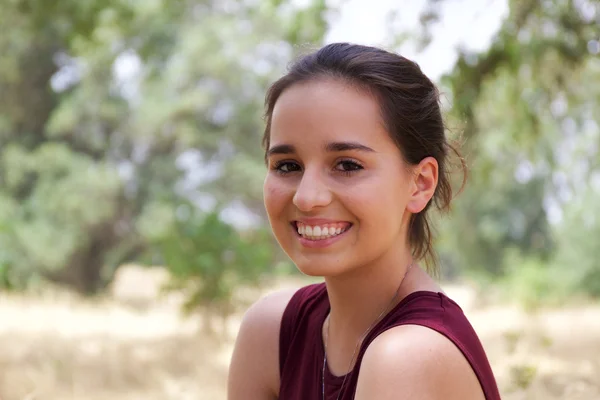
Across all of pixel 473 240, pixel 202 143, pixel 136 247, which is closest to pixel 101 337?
pixel 136 247

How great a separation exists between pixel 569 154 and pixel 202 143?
8.97m

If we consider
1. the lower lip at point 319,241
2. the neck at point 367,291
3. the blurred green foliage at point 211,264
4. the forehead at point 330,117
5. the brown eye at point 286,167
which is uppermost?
the blurred green foliage at point 211,264

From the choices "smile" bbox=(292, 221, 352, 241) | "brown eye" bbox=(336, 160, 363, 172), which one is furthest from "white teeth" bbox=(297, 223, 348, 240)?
"brown eye" bbox=(336, 160, 363, 172)

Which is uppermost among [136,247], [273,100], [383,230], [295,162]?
[136,247]

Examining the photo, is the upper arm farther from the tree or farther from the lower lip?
the tree

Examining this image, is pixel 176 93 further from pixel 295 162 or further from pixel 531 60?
pixel 295 162

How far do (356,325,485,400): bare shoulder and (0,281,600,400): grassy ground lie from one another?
1.92 meters

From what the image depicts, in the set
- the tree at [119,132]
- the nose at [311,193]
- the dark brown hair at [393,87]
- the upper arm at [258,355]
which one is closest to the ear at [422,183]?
the dark brown hair at [393,87]

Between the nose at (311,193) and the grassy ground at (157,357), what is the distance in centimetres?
186

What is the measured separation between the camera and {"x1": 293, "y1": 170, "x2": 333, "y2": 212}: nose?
142 cm

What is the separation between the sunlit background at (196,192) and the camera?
18.0 feet

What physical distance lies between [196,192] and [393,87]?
16.8 metres

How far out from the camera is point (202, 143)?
18.1 metres

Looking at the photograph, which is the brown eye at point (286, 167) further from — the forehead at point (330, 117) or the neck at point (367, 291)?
the neck at point (367, 291)
